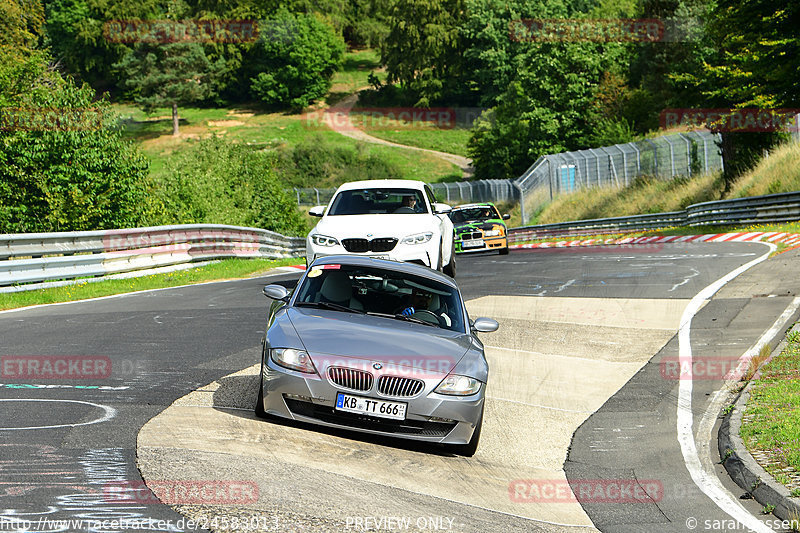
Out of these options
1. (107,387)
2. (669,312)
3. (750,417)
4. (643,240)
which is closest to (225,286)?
(669,312)

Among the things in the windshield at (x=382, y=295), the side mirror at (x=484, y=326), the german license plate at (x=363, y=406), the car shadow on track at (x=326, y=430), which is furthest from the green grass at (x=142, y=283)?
the german license plate at (x=363, y=406)

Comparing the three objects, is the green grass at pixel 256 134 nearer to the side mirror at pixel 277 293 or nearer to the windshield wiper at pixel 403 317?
the side mirror at pixel 277 293

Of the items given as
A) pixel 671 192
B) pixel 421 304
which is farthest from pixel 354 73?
pixel 421 304

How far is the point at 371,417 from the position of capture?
7207 millimetres

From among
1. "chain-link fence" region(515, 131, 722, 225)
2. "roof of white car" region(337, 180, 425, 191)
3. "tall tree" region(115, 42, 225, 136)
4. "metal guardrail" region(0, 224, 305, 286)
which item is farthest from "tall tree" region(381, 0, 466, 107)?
"roof of white car" region(337, 180, 425, 191)

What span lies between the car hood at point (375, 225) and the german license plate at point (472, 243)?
50.0 feet

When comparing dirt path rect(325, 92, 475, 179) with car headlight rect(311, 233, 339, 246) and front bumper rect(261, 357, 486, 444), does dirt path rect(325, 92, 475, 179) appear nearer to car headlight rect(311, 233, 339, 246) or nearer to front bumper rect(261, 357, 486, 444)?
car headlight rect(311, 233, 339, 246)

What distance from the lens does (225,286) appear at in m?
19.8

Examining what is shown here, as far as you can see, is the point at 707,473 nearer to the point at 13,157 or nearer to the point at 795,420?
the point at 795,420

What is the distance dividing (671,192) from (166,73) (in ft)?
257

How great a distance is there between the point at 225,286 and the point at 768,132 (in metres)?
27.8

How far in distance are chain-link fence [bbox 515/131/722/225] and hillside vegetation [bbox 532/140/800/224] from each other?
21.5 inches

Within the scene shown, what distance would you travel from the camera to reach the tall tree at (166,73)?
354 feet

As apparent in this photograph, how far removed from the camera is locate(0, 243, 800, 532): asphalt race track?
561 cm
